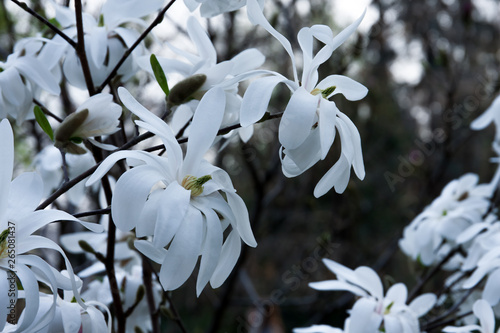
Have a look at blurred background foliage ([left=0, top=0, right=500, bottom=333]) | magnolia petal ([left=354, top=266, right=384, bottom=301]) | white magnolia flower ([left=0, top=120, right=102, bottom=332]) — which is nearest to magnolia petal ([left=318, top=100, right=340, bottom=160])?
white magnolia flower ([left=0, top=120, right=102, bottom=332])

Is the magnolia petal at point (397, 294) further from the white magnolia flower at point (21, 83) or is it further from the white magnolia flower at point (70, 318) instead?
the white magnolia flower at point (21, 83)

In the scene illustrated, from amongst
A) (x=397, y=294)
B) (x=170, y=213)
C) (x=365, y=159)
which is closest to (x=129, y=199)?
(x=170, y=213)

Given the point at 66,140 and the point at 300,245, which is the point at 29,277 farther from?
the point at 300,245

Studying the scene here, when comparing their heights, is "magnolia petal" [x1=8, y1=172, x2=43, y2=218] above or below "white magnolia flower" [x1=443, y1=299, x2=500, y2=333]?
above

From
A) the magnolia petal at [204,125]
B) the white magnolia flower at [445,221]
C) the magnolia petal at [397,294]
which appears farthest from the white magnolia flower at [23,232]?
the white magnolia flower at [445,221]

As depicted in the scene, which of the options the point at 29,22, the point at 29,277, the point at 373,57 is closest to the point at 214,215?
the point at 29,277

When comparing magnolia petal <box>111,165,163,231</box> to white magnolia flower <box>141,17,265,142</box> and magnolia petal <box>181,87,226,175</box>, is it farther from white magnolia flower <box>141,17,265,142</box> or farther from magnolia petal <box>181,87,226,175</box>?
white magnolia flower <box>141,17,265,142</box>
